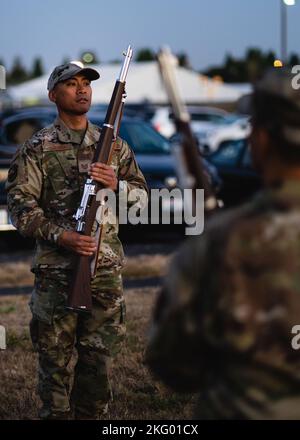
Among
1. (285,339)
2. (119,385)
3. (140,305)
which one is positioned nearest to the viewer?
(285,339)

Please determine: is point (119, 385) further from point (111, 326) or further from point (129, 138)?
point (129, 138)

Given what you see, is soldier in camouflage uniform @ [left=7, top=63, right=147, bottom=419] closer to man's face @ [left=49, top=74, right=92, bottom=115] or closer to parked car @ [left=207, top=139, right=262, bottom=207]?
man's face @ [left=49, top=74, right=92, bottom=115]

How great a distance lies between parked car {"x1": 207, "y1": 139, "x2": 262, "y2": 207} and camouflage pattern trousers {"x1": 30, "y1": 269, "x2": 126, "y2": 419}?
870 cm

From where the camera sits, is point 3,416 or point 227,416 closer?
point 227,416

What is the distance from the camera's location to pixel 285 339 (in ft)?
7.67

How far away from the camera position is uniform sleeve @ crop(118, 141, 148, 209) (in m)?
4.98

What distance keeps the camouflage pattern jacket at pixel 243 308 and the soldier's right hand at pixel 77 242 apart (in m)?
2.25

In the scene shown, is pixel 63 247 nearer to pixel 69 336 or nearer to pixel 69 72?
pixel 69 336

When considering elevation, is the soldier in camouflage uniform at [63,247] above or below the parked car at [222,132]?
above

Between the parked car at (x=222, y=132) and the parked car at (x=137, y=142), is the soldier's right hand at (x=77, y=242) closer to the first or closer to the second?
the parked car at (x=137, y=142)

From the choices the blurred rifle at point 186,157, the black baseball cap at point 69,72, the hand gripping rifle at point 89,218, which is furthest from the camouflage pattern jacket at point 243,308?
the black baseball cap at point 69,72

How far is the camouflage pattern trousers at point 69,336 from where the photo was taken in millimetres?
4773
